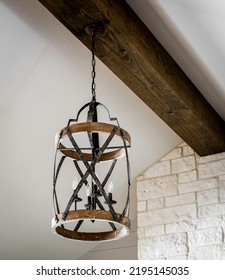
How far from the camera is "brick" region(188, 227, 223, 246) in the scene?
4.10 metres

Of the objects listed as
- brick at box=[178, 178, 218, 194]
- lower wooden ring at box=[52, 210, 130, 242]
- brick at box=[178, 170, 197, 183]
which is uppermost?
brick at box=[178, 170, 197, 183]

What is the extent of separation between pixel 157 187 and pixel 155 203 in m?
0.13

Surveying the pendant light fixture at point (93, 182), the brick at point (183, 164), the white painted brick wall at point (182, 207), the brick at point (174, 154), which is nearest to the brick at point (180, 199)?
the white painted brick wall at point (182, 207)

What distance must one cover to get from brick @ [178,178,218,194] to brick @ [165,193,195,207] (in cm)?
4

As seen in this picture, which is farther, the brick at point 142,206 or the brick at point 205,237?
the brick at point 142,206

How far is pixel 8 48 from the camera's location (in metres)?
3.35

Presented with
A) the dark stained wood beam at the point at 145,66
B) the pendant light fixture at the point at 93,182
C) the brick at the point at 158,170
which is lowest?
the pendant light fixture at the point at 93,182

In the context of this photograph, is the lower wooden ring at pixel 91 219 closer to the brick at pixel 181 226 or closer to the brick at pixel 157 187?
the brick at pixel 181 226

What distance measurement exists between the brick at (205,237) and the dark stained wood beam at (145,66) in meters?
0.63

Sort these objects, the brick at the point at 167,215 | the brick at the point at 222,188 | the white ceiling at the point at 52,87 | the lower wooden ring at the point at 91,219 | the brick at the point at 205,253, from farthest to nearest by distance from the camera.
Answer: the brick at the point at 167,215 < the brick at the point at 222,188 < the brick at the point at 205,253 < the white ceiling at the point at 52,87 < the lower wooden ring at the point at 91,219

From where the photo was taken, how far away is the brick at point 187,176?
14.4 ft

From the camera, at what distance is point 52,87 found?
3.70 meters

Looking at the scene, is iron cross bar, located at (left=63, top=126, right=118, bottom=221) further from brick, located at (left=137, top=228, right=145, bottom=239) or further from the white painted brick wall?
brick, located at (left=137, top=228, right=145, bottom=239)

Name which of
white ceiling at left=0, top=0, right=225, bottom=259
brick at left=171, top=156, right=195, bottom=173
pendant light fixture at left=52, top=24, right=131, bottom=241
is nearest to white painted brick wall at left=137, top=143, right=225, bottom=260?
brick at left=171, top=156, right=195, bottom=173
